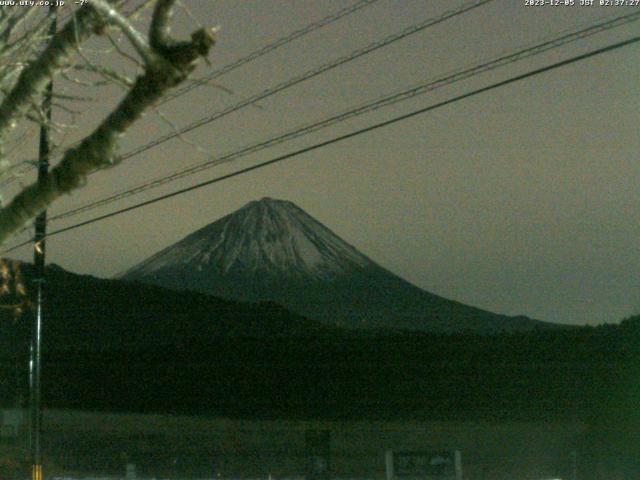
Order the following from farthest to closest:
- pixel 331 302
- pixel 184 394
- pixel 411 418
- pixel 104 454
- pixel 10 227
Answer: pixel 331 302 → pixel 184 394 → pixel 411 418 → pixel 104 454 → pixel 10 227

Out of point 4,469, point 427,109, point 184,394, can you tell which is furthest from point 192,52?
point 184,394

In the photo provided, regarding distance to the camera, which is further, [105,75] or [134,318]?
[134,318]

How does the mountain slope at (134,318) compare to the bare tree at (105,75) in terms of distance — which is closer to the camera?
the bare tree at (105,75)

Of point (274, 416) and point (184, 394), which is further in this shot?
point (184, 394)

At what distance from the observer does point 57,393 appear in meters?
63.5

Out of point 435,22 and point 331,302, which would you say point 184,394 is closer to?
point 435,22

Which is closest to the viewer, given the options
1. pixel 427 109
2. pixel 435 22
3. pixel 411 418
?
pixel 427 109

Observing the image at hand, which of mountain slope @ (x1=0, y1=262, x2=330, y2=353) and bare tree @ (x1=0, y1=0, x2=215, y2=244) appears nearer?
bare tree @ (x1=0, y1=0, x2=215, y2=244)

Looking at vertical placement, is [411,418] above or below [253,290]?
below

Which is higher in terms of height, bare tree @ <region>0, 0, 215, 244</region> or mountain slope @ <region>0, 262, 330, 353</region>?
mountain slope @ <region>0, 262, 330, 353</region>

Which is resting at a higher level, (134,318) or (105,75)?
(134,318)

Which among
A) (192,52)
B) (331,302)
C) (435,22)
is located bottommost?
(192,52)

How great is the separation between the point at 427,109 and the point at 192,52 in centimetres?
686

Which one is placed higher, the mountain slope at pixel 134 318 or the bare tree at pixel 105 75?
the mountain slope at pixel 134 318
